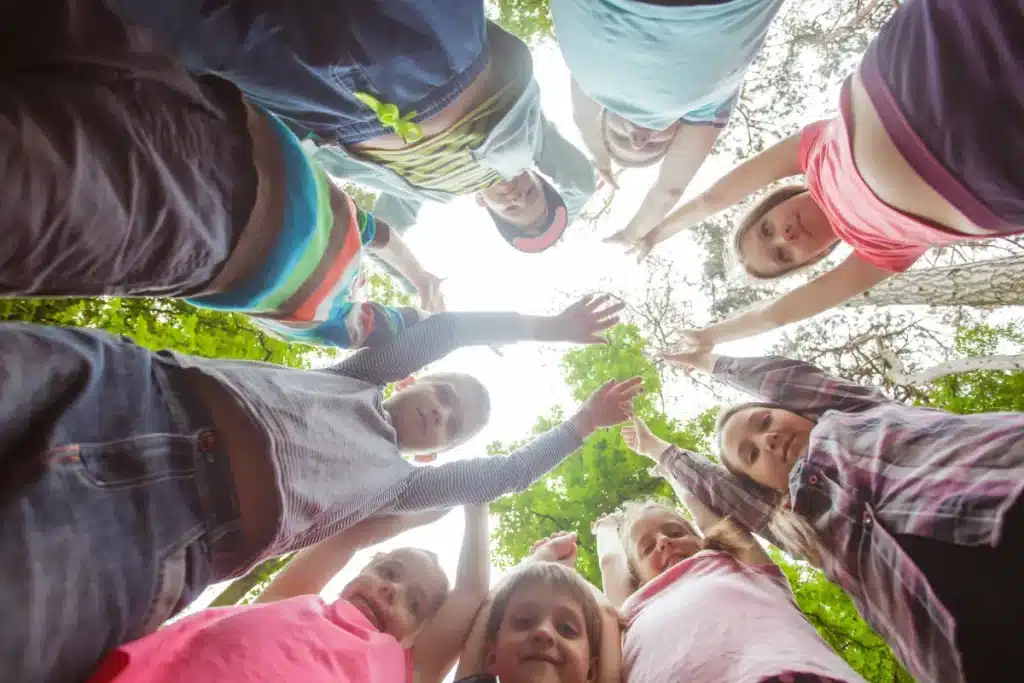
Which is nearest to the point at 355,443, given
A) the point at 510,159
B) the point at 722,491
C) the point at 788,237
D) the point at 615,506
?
the point at 510,159

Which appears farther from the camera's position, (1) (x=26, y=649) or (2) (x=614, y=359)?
(2) (x=614, y=359)

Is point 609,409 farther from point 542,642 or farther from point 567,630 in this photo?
point 542,642

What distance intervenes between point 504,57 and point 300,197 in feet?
4.26

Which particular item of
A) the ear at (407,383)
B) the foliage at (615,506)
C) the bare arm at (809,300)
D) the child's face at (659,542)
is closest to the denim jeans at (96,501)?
the ear at (407,383)

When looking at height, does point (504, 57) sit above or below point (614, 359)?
above

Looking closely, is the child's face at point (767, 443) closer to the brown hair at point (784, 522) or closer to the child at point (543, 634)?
the brown hair at point (784, 522)

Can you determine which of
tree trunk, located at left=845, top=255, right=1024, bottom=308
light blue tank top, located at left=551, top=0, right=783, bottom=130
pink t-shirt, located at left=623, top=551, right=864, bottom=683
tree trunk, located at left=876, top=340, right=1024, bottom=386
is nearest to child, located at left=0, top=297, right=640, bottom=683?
pink t-shirt, located at left=623, top=551, right=864, bottom=683

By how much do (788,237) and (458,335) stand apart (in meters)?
2.24

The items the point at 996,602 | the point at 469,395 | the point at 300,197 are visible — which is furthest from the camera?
the point at 469,395

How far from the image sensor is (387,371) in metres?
2.46

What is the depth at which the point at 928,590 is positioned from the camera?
1691 mm

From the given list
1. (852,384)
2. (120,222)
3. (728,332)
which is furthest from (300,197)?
(728,332)

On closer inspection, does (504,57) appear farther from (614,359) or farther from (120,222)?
(614,359)

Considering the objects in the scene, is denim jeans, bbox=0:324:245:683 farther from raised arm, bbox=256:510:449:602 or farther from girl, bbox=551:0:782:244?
girl, bbox=551:0:782:244
